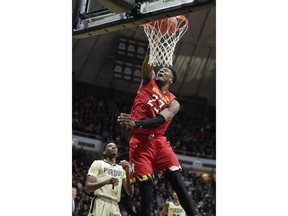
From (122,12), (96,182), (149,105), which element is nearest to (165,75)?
(149,105)

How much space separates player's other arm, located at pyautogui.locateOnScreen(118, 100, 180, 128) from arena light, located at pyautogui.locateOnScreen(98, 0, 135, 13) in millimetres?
858

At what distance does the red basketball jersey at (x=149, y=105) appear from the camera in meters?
4.65

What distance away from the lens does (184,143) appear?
21266 mm

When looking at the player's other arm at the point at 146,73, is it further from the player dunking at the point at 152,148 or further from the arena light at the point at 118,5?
the arena light at the point at 118,5

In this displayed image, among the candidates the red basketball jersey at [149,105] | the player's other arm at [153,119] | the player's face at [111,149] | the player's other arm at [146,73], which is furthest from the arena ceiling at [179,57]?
the player's other arm at [153,119]

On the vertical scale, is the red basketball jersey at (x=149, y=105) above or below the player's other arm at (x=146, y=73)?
below

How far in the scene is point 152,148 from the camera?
461 cm

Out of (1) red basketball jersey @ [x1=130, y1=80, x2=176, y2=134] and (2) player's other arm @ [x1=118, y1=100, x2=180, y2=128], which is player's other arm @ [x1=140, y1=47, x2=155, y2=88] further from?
(2) player's other arm @ [x1=118, y1=100, x2=180, y2=128]

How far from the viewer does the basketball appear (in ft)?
16.3
